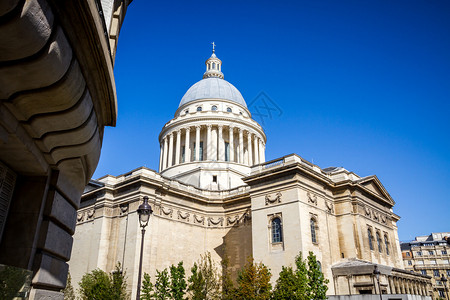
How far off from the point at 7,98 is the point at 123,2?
522cm

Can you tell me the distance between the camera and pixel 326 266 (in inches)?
1190

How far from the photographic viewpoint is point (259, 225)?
31.8 m

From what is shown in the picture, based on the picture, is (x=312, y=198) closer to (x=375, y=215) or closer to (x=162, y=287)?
(x=375, y=215)

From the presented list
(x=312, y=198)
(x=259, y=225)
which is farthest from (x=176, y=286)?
(x=312, y=198)

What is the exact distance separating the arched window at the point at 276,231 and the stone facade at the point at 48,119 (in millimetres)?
24157

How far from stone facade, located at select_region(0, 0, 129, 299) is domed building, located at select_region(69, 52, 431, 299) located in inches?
938

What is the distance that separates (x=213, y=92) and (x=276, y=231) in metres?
30.6

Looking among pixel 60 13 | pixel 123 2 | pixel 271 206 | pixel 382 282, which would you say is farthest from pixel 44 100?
pixel 382 282

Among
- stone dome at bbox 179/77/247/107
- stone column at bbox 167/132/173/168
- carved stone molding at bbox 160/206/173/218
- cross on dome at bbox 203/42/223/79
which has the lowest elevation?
carved stone molding at bbox 160/206/173/218

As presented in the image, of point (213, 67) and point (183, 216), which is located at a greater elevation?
point (213, 67)

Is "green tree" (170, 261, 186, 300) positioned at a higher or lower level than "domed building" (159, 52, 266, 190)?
lower

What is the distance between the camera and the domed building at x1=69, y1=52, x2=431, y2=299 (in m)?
29.8

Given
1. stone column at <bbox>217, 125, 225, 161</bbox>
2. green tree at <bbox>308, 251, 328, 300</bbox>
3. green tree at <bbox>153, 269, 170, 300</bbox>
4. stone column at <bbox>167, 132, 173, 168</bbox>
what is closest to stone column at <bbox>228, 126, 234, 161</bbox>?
stone column at <bbox>217, 125, 225, 161</bbox>

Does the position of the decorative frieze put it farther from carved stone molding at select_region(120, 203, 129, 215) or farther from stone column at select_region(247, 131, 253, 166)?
carved stone molding at select_region(120, 203, 129, 215)
